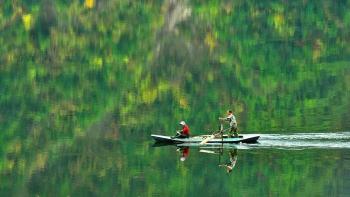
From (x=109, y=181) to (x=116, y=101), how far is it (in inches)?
1400

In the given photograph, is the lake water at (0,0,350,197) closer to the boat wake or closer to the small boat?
the boat wake

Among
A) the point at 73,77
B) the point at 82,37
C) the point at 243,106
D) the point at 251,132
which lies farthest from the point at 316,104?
the point at 82,37

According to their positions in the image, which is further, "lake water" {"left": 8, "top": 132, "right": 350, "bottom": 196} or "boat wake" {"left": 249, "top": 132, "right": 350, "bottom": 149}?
"boat wake" {"left": 249, "top": 132, "right": 350, "bottom": 149}

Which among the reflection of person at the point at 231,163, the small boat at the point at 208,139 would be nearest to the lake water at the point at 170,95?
the reflection of person at the point at 231,163

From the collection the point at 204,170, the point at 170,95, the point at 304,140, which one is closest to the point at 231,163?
the point at 204,170

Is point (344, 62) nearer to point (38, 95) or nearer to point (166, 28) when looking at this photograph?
point (38, 95)

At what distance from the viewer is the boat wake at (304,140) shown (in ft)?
194

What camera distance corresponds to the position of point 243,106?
81.0m

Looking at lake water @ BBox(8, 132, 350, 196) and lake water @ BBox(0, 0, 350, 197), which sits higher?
lake water @ BBox(0, 0, 350, 197)

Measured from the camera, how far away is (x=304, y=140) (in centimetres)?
6119

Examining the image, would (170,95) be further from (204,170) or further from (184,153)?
(204,170)

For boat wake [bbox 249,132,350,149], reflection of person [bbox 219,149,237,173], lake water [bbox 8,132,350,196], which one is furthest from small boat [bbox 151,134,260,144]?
reflection of person [bbox 219,149,237,173]

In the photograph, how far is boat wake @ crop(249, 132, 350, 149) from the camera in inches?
2331

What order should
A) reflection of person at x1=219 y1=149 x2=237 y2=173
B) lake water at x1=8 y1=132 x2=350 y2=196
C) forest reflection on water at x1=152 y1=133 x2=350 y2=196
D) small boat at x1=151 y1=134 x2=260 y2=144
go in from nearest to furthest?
forest reflection on water at x1=152 y1=133 x2=350 y2=196
lake water at x1=8 y1=132 x2=350 y2=196
reflection of person at x1=219 y1=149 x2=237 y2=173
small boat at x1=151 y1=134 x2=260 y2=144
